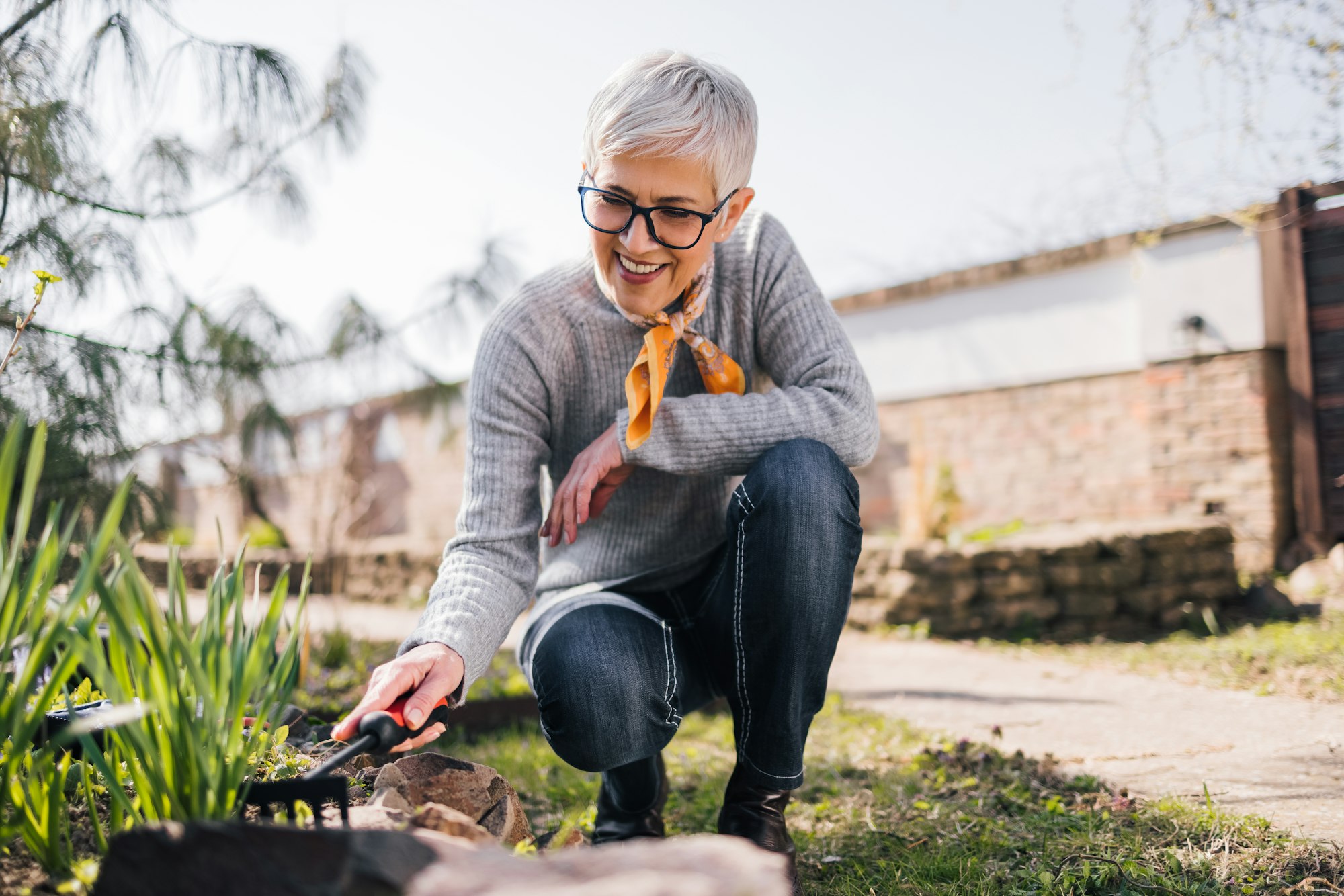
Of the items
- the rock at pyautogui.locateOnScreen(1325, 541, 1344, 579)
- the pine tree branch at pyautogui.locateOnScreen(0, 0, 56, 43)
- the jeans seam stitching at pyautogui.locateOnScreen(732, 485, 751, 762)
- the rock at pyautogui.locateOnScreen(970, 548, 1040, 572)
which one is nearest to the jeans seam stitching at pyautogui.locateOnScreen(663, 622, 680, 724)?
the jeans seam stitching at pyautogui.locateOnScreen(732, 485, 751, 762)

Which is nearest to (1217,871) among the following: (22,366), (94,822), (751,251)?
(751,251)

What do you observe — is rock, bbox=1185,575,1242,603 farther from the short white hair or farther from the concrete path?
the short white hair

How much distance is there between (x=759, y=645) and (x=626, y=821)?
18.9 inches

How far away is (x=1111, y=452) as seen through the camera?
6.18 metres

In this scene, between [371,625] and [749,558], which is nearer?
[749,558]

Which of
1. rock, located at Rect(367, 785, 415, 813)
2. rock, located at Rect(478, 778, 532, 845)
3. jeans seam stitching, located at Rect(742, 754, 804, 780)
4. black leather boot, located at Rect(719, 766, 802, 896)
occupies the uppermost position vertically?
rock, located at Rect(367, 785, 415, 813)

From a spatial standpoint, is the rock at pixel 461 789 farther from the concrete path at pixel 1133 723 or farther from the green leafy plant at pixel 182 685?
the concrete path at pixel 1133 723

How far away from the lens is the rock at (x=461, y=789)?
1.20 meters

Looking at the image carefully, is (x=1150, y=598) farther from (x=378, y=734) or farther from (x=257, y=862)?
(x=257, y=862)

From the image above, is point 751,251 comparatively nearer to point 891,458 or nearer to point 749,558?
point 749,558

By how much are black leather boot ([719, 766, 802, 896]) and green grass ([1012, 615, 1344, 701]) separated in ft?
7.29

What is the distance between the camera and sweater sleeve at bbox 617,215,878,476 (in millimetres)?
1536

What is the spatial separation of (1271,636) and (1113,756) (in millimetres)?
2511

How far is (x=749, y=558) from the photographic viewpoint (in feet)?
4.68
